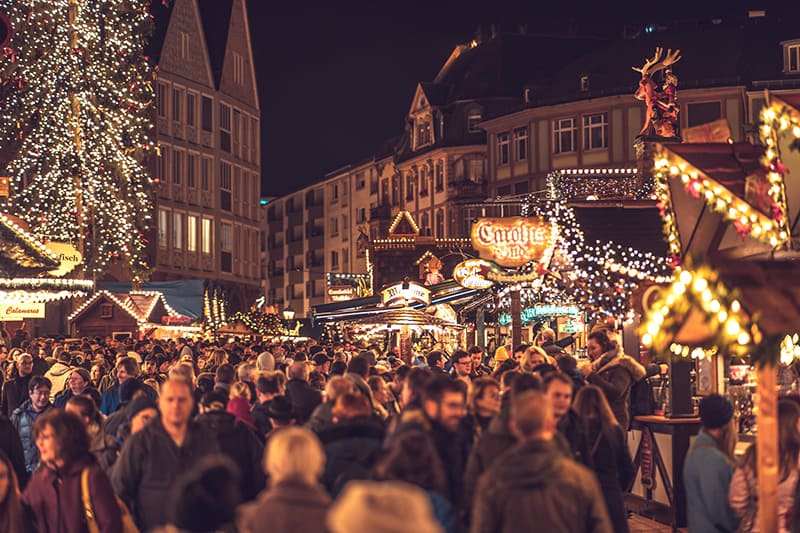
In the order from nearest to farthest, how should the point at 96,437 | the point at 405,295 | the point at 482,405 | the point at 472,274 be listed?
the point at 482,405, the point at 96,437, the point at 472,274, the point at 405,295

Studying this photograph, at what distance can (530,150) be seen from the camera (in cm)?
6462

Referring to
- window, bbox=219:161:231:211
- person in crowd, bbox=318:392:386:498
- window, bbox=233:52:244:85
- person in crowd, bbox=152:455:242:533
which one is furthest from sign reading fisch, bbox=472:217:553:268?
window, bbox=233:52:244:85

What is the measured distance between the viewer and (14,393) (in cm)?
1694

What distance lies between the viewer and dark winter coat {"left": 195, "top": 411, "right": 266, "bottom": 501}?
937cm

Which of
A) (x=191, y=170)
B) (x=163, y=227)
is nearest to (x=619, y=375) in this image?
(x=163, y=227)

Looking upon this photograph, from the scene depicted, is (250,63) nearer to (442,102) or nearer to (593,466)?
(442,102)

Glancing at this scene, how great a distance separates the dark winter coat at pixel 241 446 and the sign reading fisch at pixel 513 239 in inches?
601

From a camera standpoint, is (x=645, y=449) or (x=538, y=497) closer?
(x=538, y=497)

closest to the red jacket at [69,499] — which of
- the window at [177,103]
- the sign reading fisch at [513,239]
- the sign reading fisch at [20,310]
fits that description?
the sign reading fisch at [513,239]

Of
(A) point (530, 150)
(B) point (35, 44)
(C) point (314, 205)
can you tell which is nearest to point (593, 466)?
(B) point (35, 44)

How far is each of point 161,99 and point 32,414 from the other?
5001 cm

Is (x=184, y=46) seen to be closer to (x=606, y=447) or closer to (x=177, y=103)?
(x=177, y=103)

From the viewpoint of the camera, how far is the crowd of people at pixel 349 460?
230 inches

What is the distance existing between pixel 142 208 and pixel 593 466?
33.7 metres
